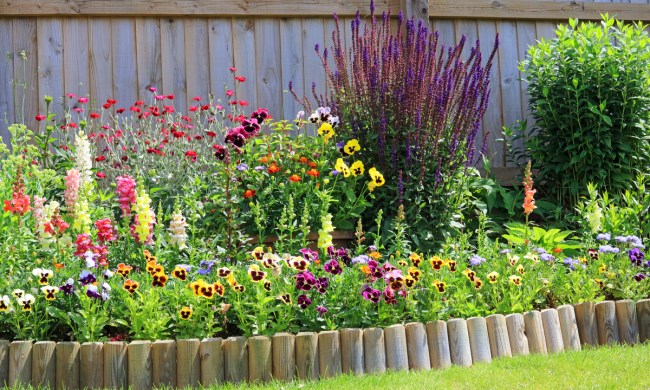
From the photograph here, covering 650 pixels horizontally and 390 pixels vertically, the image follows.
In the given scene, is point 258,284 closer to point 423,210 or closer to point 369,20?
point 423,210

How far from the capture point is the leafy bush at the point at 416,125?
459 centimetres

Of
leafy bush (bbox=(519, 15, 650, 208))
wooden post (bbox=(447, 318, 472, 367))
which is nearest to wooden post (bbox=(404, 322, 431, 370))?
wooden post (bbox=(447, 318, 472, 367))

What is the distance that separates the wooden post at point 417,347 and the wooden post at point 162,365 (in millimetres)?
937

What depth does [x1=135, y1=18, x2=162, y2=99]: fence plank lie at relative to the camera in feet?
18.7

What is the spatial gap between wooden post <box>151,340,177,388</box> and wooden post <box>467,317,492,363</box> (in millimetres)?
1240

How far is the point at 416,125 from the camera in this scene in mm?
4586

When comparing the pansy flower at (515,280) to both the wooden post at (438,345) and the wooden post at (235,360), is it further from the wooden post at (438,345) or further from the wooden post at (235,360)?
the wooden post at (235,360)

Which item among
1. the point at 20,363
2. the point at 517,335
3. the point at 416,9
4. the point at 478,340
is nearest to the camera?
the point at 20,363

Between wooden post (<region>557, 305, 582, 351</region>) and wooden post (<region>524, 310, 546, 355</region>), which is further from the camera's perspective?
wooden post (<region>557, 305, 582, 351</region>)

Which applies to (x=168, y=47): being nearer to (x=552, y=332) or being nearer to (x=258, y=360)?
(x=258, y=360)

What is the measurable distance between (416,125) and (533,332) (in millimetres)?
1459

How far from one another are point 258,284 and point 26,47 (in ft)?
10.5

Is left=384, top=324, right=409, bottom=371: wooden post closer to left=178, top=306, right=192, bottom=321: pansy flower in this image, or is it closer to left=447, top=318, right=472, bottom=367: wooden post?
left=447, top=318, right=472, bottom=367: wooden post

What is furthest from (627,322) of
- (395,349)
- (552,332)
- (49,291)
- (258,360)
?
(49,291)
